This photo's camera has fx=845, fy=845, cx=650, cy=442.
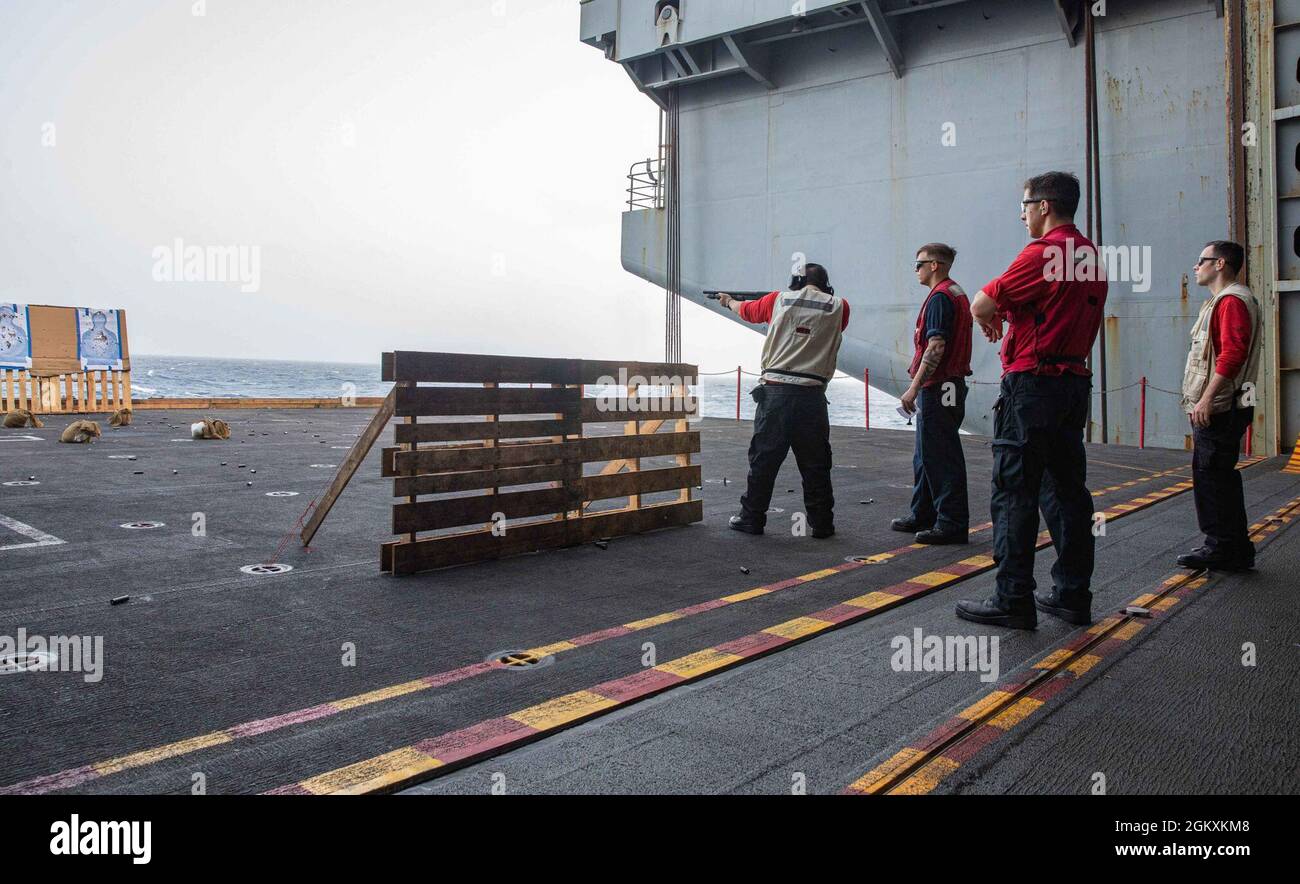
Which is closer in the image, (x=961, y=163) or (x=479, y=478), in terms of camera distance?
(x=479, y=478)

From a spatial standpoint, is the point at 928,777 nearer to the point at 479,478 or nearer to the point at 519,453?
the point at 479,478

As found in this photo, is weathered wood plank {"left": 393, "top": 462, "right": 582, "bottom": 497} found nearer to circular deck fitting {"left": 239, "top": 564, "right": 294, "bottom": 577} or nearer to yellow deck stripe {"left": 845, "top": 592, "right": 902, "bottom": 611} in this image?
circular deck fitting {"left": 239, "top": 564, "right": 294, "bottom": 577}

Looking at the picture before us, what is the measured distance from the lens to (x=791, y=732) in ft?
10.4

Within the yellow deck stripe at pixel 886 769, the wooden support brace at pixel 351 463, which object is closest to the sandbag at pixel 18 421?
the wooden support brace at pixel 351 463

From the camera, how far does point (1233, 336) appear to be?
5.59 m

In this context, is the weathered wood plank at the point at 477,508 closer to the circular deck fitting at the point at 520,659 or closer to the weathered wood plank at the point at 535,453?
the weathered wood plank at the point at 535,453

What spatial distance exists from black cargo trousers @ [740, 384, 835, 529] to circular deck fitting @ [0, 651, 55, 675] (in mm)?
5001

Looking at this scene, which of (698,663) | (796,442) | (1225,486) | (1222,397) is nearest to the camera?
(698,663)

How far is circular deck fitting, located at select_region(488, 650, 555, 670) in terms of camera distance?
12.8 feet

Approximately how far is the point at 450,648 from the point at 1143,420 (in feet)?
51.9

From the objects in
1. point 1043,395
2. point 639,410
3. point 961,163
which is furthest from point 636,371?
point 961,163

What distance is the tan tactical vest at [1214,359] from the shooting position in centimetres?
563
